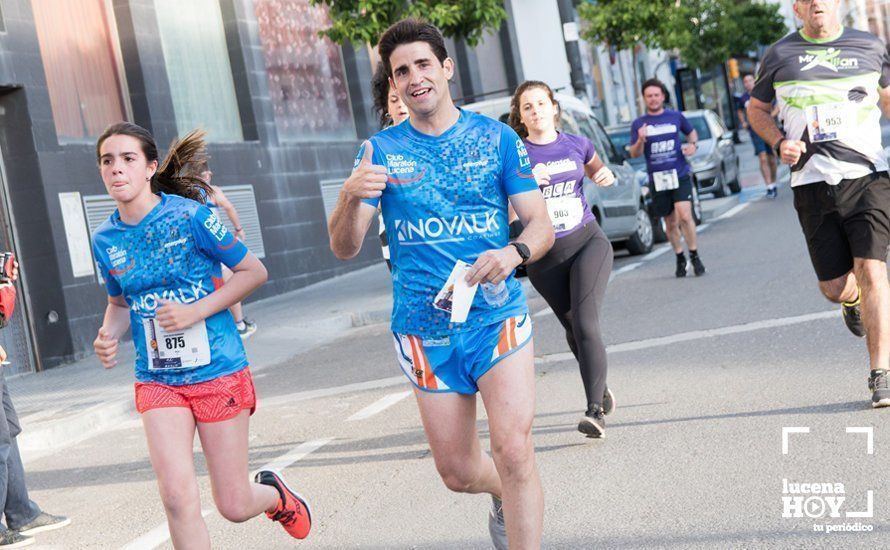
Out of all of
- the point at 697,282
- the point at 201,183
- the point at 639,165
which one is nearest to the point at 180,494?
the point at 201,183

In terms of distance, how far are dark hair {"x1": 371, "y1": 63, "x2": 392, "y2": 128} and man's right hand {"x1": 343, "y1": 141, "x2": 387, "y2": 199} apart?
2.00 meters

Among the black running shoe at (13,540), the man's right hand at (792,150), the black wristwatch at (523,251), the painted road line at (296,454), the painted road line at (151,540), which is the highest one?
the man's right hand at (792,150)

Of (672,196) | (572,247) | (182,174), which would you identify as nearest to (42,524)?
(182,174)

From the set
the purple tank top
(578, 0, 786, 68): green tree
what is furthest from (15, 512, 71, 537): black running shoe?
(578, 0, 786, 68): green tree

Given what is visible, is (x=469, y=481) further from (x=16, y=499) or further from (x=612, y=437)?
(x=16, y=499)

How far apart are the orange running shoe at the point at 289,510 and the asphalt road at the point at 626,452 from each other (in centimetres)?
18

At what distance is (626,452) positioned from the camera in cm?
651

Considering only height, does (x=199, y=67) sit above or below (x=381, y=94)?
above

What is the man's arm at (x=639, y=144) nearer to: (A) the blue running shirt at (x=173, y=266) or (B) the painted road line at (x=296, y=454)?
(B) the painted road line at (x=296, y=454)

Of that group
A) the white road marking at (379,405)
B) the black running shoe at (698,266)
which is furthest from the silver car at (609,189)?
the white road marking at (379,405)

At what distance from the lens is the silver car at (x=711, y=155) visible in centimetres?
2433

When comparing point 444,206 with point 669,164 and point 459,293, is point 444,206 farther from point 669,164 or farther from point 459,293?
point 669,164

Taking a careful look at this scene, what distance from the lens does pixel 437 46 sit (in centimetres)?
447

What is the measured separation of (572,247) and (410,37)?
2.91 meters
